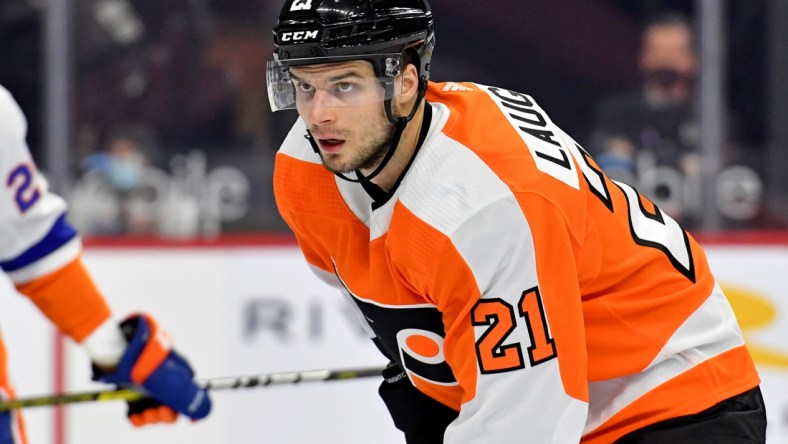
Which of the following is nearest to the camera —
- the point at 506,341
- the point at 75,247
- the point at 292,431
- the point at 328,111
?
the point at 506,341

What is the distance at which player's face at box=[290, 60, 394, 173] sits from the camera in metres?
1.68

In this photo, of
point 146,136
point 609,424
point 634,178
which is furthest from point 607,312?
point 146,136

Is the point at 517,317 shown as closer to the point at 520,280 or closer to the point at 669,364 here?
the point at 520,280

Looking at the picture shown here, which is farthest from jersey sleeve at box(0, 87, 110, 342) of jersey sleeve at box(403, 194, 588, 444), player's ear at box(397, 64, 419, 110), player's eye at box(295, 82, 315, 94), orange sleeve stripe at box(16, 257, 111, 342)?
jersey sleeve at box(403, 194, 588, 444)

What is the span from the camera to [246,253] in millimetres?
3441

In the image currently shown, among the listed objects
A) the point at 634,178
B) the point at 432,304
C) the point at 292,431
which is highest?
the point at 432,304

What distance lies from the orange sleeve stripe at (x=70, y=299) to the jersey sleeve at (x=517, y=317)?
106 centimetres

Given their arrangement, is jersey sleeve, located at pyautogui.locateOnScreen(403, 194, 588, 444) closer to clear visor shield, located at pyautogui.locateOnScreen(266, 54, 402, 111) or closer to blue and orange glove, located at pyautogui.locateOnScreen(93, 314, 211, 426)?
clear visor shield, located at pyautogui.locateOnScreen(266, 54, 402, 111)

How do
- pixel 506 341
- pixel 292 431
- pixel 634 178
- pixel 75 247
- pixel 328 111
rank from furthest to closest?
pixel 634 178
pixel 292 431
pixel 75 247
pixel 328 111
pixel 506 341

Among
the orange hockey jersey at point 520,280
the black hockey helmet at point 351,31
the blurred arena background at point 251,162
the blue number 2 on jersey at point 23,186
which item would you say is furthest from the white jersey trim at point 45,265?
the blurred arena background at point 251,162

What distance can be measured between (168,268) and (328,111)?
72.8 inches

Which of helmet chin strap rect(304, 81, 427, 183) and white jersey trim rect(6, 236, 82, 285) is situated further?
white jersey trim rect(6, 236, 82, 285)

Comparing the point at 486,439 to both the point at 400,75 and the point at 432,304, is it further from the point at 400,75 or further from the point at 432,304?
the point at 400,75

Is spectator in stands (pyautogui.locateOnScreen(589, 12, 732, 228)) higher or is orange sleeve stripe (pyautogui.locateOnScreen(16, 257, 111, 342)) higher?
orange sleeve stripe (pyautogui.locateOnScreen(16, 257, 111, 342))
